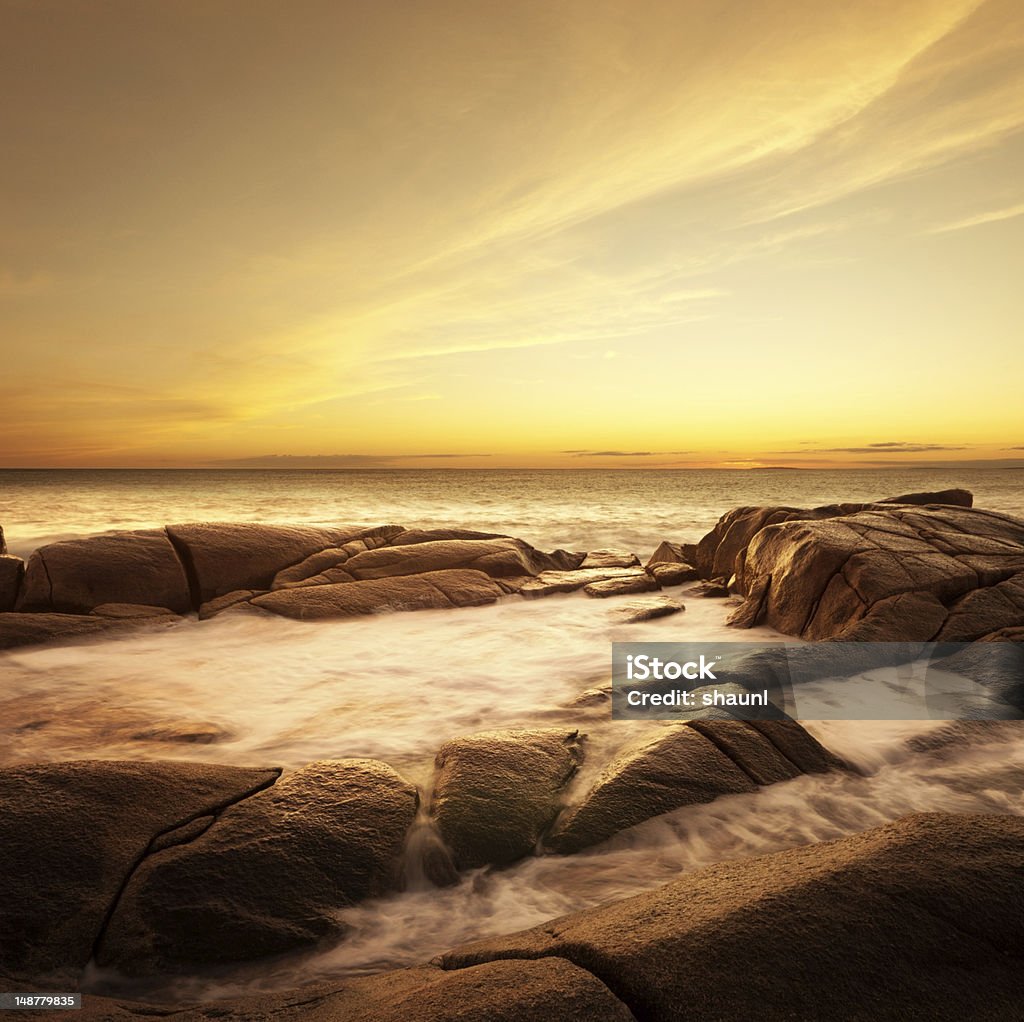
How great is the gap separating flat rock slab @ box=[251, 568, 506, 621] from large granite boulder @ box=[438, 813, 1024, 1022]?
24.4 feet

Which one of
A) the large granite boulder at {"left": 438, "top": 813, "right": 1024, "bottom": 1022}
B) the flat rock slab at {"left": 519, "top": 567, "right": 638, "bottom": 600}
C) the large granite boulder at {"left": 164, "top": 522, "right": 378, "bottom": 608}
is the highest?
the large granite boulder at {"left": 164, "top": 522, "right": 378, "bottom": 608}

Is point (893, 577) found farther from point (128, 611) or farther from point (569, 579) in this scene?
point (128, 611)

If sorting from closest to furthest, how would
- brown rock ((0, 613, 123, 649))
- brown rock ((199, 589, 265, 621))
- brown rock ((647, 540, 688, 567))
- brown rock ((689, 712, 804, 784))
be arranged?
brown rock ((689, 712, 804, 784)) < brown rock ((0, 613, 123, 649)) < brown rock ((199, 589, 265, 621)) < brown rock ((647, 540, 688, 567))

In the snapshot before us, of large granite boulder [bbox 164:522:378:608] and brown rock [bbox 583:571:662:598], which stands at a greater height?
large granite boulder [bbox 164:522:378:608]

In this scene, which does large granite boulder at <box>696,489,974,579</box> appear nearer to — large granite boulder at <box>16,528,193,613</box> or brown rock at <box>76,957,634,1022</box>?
large granite boulder at <box>16,528,193,613</box>

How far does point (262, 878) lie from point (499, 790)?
147cm

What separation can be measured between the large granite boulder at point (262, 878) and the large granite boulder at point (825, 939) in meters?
0.81

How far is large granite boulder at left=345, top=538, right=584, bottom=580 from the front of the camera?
11.3m

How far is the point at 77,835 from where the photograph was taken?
10.8ft

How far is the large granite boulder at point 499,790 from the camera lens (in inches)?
144

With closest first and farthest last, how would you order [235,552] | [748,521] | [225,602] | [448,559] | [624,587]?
1. [225,602]
2. [235,552]
3. [624,587]
4. [448,559]
5. [748,521]

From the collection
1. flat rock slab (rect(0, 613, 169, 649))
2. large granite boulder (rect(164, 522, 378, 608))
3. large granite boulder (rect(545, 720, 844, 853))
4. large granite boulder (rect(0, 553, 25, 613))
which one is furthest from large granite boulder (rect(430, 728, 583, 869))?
large granite boulder (rect(0, 553, 25, 613))

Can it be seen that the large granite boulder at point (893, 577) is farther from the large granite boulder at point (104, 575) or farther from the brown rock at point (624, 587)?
the large granite boulder at point (104, 575)

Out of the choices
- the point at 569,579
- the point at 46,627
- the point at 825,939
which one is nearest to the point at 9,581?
the point at 46,627
